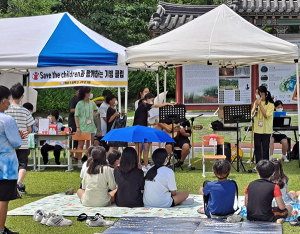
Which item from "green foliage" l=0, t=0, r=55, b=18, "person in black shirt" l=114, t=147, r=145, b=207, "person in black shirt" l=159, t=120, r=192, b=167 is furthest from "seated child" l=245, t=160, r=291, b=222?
"green foliage" l=0, t=0, r=55, b=18

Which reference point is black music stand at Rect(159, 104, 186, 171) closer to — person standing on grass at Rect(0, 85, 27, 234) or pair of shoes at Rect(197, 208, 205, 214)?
pair of shoes at Rect(197, 208, 205, 214)

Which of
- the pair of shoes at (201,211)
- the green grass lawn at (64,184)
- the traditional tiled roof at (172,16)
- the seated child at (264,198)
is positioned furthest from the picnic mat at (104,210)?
the traditional tiled roof at (172,16)

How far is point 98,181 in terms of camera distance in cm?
735

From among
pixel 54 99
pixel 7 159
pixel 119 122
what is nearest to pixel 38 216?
pixel 7 159

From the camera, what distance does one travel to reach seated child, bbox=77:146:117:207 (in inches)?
290

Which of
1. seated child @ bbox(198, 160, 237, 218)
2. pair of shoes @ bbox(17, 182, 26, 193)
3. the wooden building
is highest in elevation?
the wooden building

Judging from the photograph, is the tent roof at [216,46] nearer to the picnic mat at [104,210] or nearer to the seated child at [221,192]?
the picnic mat at [104,210]

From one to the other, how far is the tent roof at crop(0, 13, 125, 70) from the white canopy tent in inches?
26.7

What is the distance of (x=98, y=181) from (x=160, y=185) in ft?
2.86

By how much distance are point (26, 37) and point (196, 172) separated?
4.60 meters

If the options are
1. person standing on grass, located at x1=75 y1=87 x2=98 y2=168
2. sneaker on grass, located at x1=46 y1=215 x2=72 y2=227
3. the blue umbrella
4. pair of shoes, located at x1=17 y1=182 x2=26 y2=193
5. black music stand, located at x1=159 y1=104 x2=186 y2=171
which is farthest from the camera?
person standing on grass, located at x1=75 y1=87 x2=98 y2=168

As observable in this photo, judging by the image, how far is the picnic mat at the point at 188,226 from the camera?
19.5 ft

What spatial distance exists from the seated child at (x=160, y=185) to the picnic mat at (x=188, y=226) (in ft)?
2.52

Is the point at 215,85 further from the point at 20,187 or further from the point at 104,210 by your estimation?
the point at 104,210
